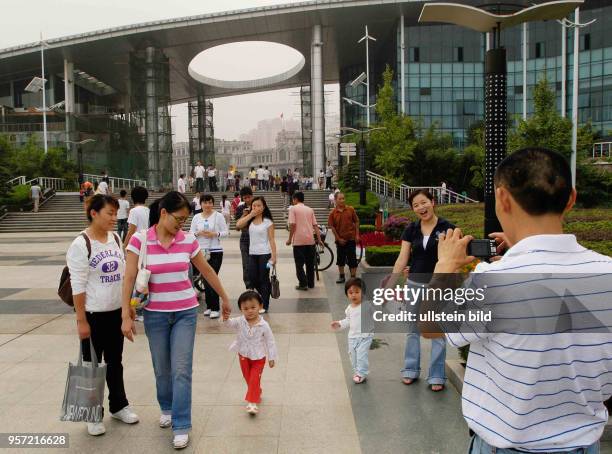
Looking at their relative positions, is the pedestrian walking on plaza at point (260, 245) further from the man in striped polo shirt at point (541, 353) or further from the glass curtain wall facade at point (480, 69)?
the glass curtain wall facade at point (480, 69)

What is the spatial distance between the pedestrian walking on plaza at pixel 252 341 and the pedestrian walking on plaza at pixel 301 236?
4.77 metres

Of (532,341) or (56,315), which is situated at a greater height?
(532,341)

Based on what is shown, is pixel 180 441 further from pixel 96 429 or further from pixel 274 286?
pixel 274 286

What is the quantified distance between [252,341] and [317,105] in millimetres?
41455

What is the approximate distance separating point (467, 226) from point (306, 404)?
11316mm

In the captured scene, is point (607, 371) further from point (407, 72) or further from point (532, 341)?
point (407, 72)

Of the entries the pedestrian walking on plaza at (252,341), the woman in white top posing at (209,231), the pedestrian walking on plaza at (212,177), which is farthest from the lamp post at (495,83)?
the pedestrian walking on plaza at (212,177)

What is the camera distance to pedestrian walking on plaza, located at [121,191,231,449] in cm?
399

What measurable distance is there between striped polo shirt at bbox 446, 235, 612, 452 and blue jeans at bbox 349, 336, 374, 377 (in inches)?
131

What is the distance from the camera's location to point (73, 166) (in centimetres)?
3938

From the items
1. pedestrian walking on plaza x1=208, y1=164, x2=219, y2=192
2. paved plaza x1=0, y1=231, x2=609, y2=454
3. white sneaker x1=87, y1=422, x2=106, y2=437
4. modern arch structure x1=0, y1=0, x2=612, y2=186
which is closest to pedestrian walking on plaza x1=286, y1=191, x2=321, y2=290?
paved plaza x1=0, y1=231, x2=609, y2=454

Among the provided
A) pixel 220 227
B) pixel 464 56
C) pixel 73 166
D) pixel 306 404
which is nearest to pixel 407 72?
pixel 464 56

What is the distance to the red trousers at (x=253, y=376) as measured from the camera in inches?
179

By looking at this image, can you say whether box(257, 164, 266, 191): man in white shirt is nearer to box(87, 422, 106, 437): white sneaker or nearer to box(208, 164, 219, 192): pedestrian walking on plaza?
box(208, 164, 219, 192): pedestrian walking on plaza
